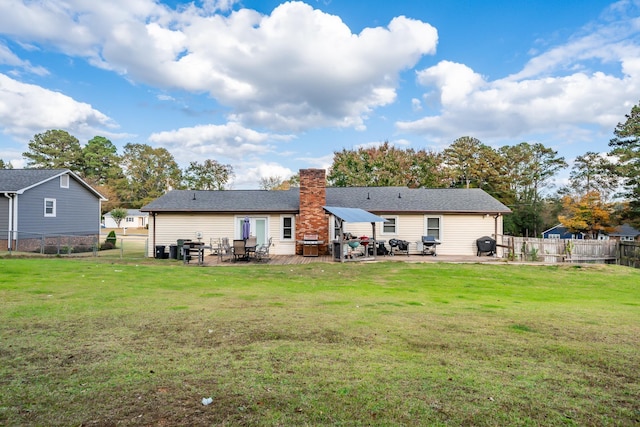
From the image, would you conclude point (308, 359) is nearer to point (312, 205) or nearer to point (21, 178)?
point (312, 205)

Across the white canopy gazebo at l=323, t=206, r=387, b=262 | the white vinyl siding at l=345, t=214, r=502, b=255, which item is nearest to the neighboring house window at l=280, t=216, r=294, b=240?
the white canopy gazebo at l=323, t=206, r=387, b=262

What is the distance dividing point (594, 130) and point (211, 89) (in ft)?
108

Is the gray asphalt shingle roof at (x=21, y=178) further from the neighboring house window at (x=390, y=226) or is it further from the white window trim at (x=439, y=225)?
the white window trim at (x=439, y=225)

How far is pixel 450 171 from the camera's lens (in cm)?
4550

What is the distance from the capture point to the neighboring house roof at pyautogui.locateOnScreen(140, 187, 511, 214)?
63.5 ft

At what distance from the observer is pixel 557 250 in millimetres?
19938

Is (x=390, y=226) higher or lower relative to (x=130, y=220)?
lower

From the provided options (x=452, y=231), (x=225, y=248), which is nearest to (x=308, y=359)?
(x=225, y=248)

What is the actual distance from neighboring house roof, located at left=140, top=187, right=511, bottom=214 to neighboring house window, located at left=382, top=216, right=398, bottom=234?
594 mm

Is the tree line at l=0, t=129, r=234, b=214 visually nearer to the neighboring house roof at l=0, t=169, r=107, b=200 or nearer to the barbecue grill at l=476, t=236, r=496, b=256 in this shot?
the neighboring house roof at l=0, t=169, r=107, b=200

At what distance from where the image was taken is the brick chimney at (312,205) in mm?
18828

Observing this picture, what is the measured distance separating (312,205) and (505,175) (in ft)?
118

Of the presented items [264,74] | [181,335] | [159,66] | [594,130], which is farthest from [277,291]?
[594,130]

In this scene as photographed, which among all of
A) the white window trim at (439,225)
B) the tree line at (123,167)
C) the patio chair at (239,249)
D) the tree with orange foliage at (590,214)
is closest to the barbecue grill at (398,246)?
the white window trim at (439,225)
